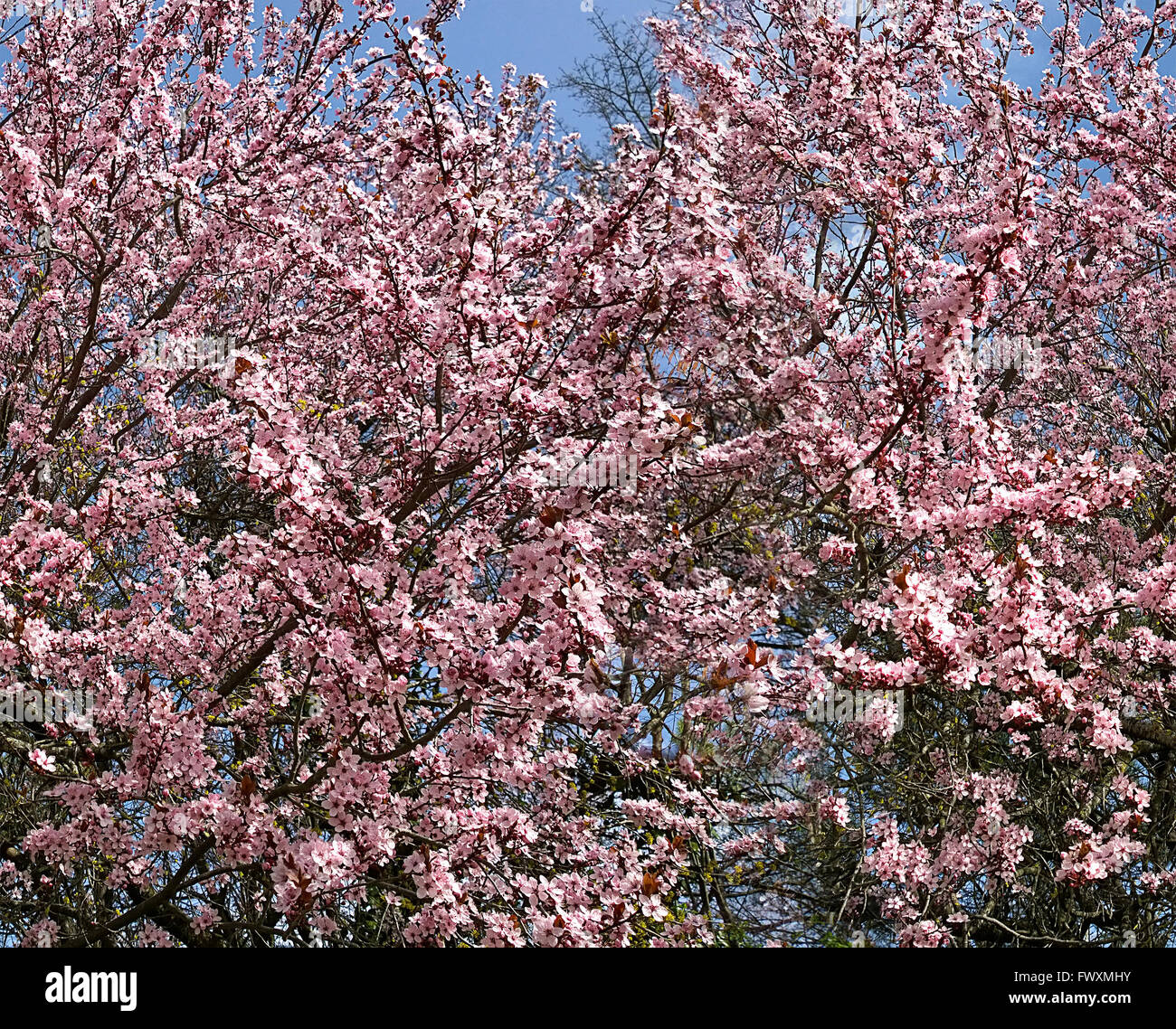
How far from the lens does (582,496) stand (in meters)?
4.60

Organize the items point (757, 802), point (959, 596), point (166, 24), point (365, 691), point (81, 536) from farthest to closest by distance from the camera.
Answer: point (757, 802) < point (166, 24) < point (81, 536) < point (959, 596) < point (365, 691)

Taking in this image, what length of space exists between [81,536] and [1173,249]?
23.9 feet

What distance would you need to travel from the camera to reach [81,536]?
739cm

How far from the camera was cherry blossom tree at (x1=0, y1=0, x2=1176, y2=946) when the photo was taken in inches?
201

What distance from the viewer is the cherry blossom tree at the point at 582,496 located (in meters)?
5.10

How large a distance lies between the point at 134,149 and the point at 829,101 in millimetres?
4586

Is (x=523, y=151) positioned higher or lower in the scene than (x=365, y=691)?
higher

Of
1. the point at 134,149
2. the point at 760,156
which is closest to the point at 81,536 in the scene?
the point at 134,149

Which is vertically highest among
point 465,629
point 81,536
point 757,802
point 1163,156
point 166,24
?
point 166,24

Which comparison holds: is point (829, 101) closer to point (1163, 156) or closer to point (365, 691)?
point (1163, 156)

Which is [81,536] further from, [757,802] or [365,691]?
[757,802]

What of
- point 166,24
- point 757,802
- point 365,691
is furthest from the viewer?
point 757,802
